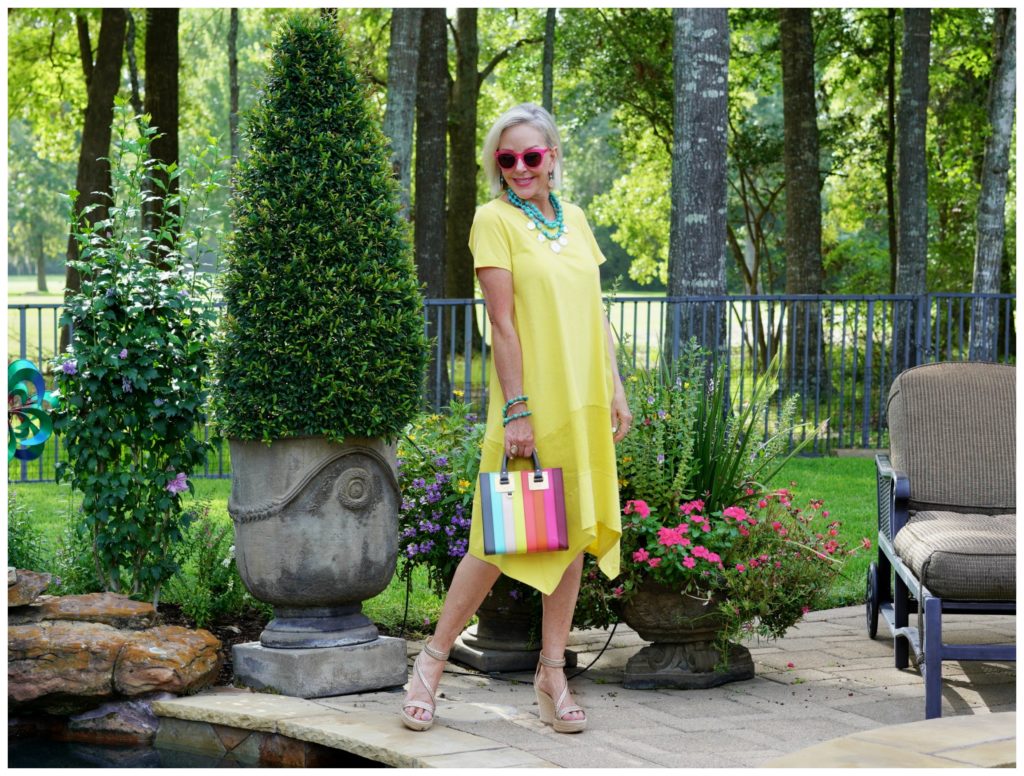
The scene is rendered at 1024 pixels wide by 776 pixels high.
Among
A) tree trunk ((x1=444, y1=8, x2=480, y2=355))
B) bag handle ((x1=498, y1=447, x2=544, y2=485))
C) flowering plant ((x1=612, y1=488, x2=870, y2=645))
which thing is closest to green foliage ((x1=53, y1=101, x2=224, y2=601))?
bag handle ((x1=498, y1=447, x2=544, y2=485))

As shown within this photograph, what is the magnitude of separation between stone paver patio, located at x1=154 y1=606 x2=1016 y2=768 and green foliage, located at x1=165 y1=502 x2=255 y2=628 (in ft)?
2.81

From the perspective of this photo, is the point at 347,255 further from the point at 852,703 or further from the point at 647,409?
the point at 852,703

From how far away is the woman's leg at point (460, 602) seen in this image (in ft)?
13.8

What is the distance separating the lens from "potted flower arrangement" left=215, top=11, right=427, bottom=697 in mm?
4535

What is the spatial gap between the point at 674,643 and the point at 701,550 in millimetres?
422

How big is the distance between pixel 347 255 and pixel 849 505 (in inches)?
221

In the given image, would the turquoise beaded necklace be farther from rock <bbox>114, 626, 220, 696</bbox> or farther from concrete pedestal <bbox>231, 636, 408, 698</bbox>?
rock <bbox>114, 626, 220, 696</bbox>

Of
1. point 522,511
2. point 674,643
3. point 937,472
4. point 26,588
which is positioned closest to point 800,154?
point 937,472

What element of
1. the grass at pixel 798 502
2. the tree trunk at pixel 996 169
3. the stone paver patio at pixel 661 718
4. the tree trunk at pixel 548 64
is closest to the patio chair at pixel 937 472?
the stone paver patio at pixel 661 718

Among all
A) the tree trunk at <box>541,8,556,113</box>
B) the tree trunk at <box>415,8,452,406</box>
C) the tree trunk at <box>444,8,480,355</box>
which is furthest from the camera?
the tree trunk at <box>444,8,480,355</box>

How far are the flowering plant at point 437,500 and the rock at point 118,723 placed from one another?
1157 millimetres

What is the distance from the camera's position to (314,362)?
4.52 metres

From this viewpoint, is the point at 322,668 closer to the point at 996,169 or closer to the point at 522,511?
the point at 522,511

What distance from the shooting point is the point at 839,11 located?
2006 cm
